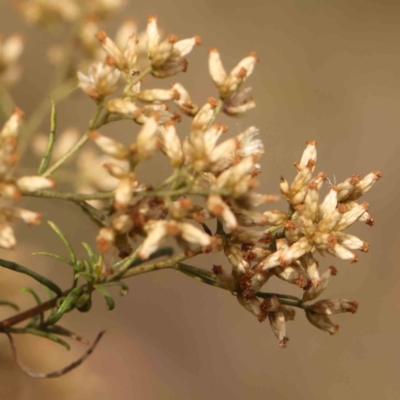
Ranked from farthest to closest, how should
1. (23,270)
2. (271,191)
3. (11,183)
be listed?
1. (271,191)
2. (23,270)
3. (11,183)

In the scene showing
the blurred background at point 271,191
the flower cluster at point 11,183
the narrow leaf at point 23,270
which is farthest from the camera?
the blurred background at point 271,191

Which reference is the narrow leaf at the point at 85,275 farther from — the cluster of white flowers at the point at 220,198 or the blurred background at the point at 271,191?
the blurred background at the point at 271,191

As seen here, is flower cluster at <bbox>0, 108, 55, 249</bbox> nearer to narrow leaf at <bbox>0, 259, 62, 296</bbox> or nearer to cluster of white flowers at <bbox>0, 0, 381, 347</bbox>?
cluster of white flowers at <bbox>0, 0, 381, 347</bbox>

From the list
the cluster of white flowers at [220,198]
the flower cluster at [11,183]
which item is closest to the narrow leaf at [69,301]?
the cluster of white flowers at [220,198]

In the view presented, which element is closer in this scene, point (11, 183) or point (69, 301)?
point (11, 183)

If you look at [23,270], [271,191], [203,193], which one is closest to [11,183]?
[23,270]

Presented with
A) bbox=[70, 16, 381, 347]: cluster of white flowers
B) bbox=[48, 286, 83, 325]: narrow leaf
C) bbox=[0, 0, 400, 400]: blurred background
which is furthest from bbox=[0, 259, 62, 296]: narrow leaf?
bbox=[0, 0, 400, 400]: blurred background

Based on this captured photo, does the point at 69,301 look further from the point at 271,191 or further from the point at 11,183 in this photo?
the point at 271,191

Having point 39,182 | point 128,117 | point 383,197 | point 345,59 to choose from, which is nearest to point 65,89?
point 128,117

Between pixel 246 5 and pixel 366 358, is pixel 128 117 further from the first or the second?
pixel 246 5
